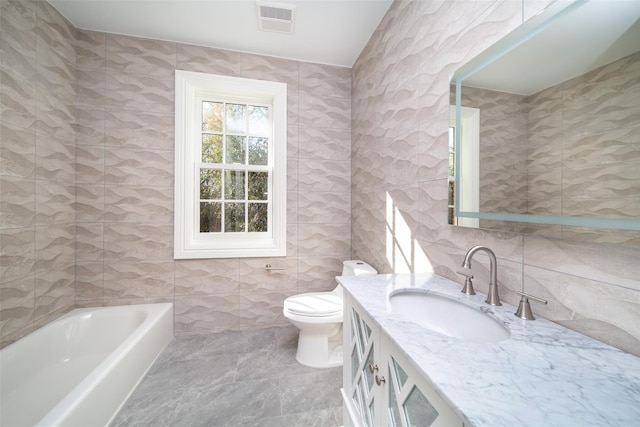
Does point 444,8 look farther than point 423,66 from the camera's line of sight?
No

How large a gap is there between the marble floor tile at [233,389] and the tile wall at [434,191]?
93 centimetres

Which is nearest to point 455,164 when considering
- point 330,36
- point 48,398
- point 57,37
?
point 330,36

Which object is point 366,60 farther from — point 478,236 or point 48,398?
point 48,398

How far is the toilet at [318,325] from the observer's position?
164 centimetres

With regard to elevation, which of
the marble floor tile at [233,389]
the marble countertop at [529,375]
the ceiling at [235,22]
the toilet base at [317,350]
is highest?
the ceiling at [235,22]

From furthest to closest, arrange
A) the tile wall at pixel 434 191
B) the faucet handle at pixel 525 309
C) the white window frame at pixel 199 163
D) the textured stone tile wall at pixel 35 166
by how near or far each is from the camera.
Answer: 1. the white window frame at pixel 199 163
2. the textured stone tile wall at pixel 35 166
3. the faucet handle at pixel 525 309
4. the tile wall at pixel 434 191

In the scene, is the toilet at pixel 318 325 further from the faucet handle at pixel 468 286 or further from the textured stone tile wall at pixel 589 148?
the textured stone tile wall at pixel 589 148

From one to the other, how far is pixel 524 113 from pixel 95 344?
2.89 m

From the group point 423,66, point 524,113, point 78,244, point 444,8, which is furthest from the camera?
point 78,244

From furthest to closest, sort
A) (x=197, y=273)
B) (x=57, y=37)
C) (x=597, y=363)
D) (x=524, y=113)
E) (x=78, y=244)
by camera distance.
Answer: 1. (x=197, y=273)
2. (x=78, y=244)
3. (x=57, y=37)
4. (x=524, y=113)
5. (x=597, y=363)

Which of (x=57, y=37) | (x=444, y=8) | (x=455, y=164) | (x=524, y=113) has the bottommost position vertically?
(x=455, y=164)

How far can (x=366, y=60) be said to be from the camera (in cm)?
212

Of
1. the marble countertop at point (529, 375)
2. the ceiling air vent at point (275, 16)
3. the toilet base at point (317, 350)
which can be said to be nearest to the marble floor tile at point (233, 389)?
the toilet base at point (317, 350)

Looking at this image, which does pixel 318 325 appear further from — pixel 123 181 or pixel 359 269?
pixel 123 181
